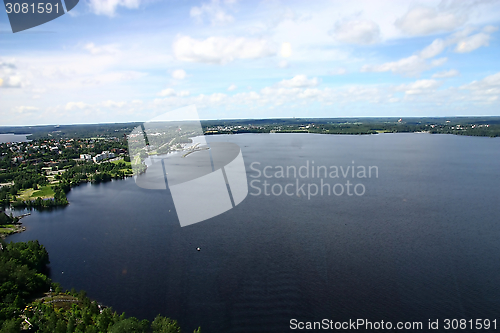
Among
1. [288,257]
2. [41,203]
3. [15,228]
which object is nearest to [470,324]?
[288,257]

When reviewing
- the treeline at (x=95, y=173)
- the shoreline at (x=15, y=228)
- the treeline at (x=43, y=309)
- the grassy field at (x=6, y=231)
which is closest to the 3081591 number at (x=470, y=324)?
the treeline at (x=43, y=309)

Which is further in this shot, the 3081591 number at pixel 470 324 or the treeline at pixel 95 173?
the treeline at pixel 95 173

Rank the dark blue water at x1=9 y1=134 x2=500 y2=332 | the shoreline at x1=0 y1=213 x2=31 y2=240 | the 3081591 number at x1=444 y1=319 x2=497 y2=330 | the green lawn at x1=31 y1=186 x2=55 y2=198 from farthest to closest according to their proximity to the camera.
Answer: the green lawn at x1=31 y1=186 x2=55 y2=198, the shoreline at x1=0 y1=213 x2=31 y2=240, the dark blue water at x1=9 y1=134 x2=500 y2=332, the 3081591 number at x1=444 y1=319 x2=497 y2=330

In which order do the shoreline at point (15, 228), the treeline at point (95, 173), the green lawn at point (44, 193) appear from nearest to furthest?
the shoreline at point (15, 228)
the green lawn at point (44, 193)
the treeline at point (95, 173)

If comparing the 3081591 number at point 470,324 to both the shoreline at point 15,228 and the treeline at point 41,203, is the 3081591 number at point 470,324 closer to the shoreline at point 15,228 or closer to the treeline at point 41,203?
the shoreline at point 15,228

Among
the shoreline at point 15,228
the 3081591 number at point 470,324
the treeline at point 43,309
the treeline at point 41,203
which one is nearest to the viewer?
the treeline at point 43,309

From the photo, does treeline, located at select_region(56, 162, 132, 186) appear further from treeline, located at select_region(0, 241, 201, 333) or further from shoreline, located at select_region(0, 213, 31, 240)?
treeline, located at select_region(0, 241, 201, 333)

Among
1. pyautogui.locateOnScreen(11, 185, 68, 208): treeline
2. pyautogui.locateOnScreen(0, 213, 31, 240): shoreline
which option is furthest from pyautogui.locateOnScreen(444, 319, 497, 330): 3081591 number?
pyautogui.locateOnScreen(11, 185, 68, 208): treeline
